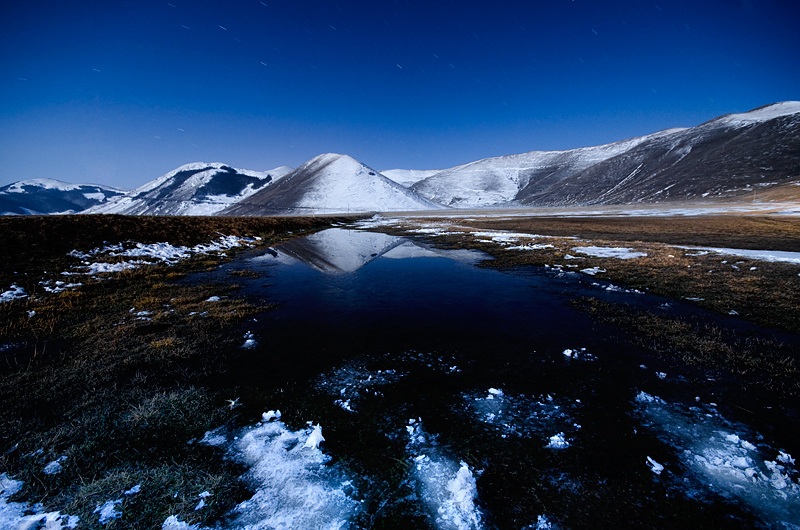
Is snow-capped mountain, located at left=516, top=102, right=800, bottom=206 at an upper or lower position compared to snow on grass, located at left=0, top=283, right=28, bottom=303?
upper

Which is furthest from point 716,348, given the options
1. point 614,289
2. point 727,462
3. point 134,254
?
point 134,254

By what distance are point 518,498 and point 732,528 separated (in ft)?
8.15

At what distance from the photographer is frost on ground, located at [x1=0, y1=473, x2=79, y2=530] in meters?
3.64

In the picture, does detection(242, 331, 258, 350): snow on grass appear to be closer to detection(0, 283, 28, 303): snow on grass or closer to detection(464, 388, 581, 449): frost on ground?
detection(464, 388, 581, 449): frost on ground

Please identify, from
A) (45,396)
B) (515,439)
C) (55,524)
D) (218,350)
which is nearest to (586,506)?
(515,439)

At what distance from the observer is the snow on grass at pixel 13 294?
11852mm

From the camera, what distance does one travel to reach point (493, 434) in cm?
548

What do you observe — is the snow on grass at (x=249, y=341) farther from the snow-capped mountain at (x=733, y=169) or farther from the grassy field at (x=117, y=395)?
the snow-capped mountain at (x=733, y=169)

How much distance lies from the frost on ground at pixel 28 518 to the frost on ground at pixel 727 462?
790cm

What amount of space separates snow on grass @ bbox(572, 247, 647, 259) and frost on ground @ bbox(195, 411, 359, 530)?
22649mm

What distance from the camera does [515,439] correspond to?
5.34 m

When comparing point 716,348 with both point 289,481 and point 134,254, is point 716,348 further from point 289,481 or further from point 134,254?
point 134,254

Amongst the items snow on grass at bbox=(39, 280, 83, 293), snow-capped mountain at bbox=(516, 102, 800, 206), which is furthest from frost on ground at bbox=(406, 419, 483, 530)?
snow-capped mountain at bbox=(516, 102, 800, 206)

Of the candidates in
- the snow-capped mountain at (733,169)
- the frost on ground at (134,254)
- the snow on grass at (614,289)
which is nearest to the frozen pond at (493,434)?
the snow on grass at (614,289)
